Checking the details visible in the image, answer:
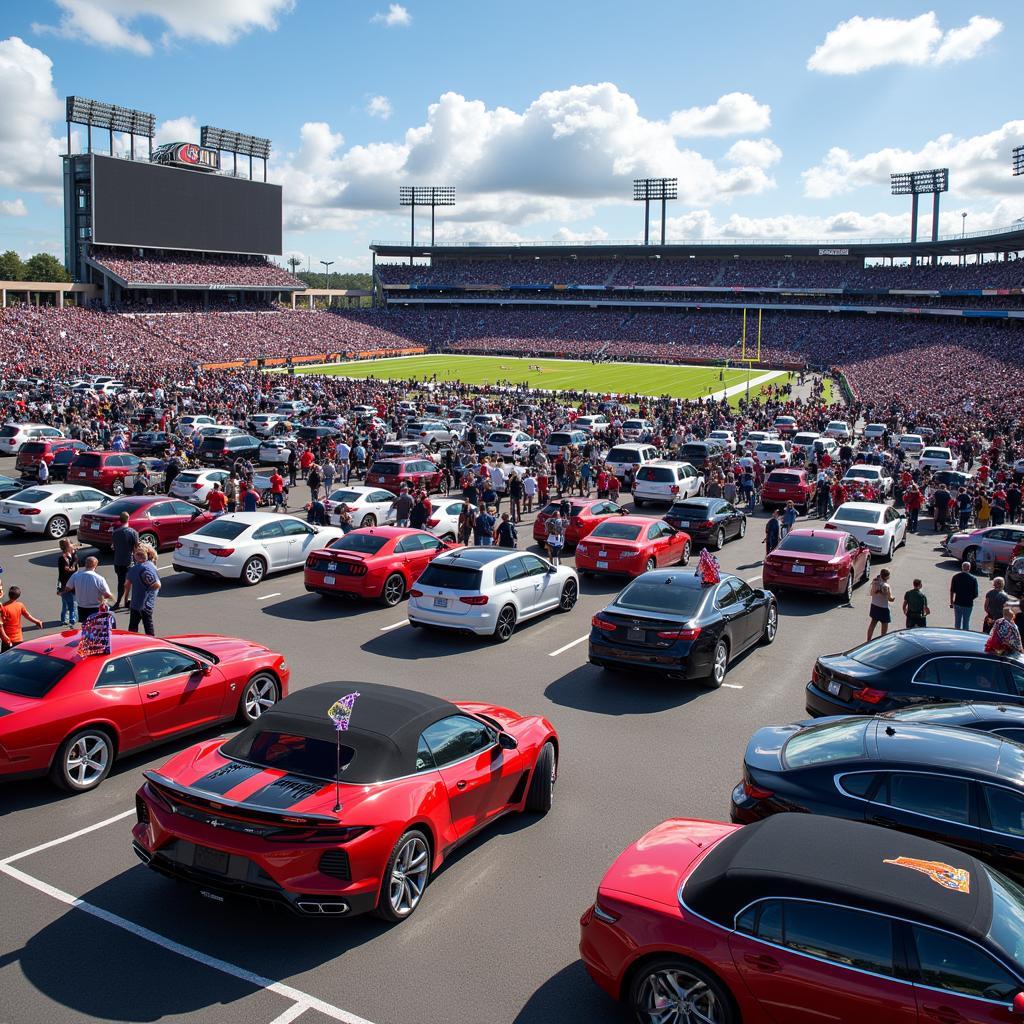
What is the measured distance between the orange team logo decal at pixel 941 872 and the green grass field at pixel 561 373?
197 ft

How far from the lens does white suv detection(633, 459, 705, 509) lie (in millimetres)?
26047

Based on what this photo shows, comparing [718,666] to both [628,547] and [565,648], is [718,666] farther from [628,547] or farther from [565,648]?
[628,547]

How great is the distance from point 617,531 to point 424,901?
1175 cm

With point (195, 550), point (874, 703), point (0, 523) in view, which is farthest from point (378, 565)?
point (0, 523)

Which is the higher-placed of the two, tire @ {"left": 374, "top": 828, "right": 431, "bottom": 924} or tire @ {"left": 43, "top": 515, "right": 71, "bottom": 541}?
tire @ {"left": 43, "top": 515, "right": 71, "bottom": 541}

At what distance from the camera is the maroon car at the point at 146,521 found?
1867cm

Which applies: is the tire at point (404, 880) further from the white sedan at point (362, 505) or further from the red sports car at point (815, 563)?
the white sedan at point (362, 505)

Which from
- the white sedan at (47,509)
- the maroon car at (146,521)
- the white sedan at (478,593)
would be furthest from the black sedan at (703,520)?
the white sedan at (47,509)

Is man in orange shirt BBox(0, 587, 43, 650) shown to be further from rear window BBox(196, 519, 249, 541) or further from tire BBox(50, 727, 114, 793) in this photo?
rear window BBox(196, 519, 249, 541)

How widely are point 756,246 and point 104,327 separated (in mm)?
72391

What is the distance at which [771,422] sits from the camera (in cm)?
4725

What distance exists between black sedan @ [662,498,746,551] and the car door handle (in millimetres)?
16619

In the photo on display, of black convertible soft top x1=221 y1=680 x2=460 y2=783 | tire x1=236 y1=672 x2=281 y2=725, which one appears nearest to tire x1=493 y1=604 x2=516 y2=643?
tire x1=236 y1=672 x2=281 y2=725

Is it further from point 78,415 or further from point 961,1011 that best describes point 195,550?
point 78,415
